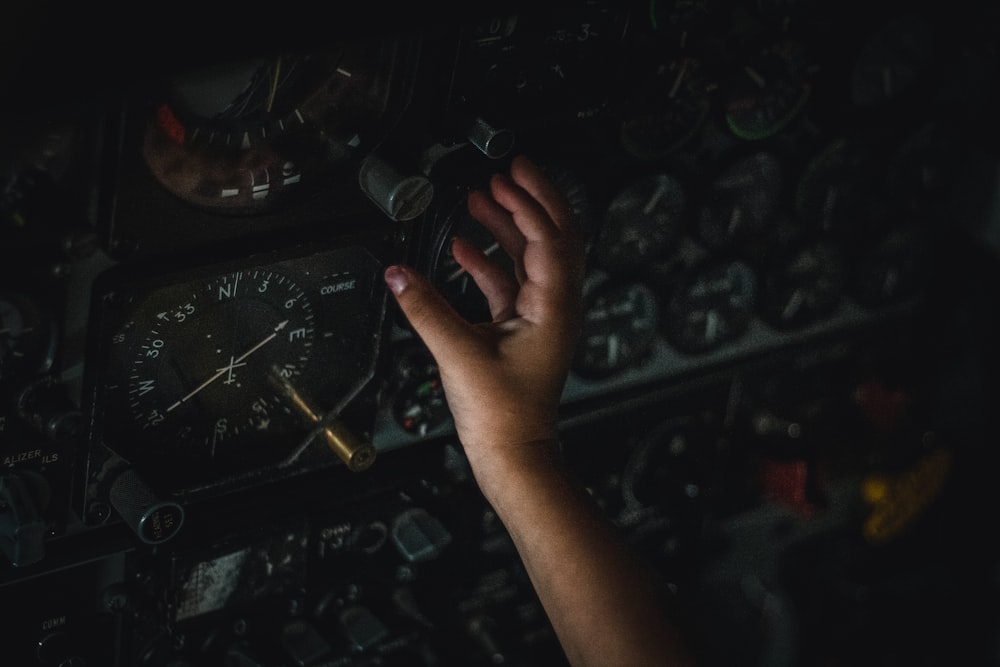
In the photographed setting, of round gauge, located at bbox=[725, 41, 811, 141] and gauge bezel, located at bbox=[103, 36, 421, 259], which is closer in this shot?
gauge bezel, located at bbox=[103, 36, 421, 259]

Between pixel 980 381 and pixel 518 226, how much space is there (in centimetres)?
147

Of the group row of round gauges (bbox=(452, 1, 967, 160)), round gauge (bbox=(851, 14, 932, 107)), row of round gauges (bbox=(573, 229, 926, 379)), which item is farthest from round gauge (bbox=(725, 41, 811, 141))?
row of round gauges (bbox=(573, 229, 926, 379))

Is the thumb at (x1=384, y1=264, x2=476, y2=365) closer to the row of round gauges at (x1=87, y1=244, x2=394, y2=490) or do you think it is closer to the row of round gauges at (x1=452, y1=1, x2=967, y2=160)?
the row of round gauges at (x1=87, y1=244, x2=394, y2=490)

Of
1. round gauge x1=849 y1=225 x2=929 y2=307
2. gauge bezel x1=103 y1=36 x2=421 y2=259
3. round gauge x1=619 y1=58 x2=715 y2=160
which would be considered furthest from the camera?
round gauge x1=849 y1=225 x2=929 y2=307

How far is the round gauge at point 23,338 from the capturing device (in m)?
1.41

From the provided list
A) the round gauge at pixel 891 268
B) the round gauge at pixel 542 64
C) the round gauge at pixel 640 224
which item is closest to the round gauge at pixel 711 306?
the round gauge at pixel 640 224

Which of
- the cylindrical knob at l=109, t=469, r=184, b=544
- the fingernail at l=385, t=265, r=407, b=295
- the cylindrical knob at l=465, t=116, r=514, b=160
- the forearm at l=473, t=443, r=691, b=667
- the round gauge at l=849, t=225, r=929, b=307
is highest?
the cylindrical knob at l=465, t=116, r=514, b=160

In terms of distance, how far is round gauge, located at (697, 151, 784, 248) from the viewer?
81.7 inches

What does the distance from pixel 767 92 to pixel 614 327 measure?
49cm

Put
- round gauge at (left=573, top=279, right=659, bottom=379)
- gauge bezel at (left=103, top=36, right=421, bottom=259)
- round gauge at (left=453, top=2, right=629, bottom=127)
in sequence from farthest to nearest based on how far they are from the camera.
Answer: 1. round gauge at (left=573, top=279, right=659, bottom=379)
2. round gauge at (left=453, top=2, right=629, bottom=127)
3. gauge bezel at (left=103, top=36, right=421, bottom=259)

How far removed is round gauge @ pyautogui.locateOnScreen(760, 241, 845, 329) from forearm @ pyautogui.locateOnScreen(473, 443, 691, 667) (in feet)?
2.75

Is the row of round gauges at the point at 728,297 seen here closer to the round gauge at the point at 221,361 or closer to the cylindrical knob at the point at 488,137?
the cylindrical knob at the point at 488,137

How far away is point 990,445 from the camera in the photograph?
271cm

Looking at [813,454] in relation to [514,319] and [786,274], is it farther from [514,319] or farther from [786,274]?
[514,319]
